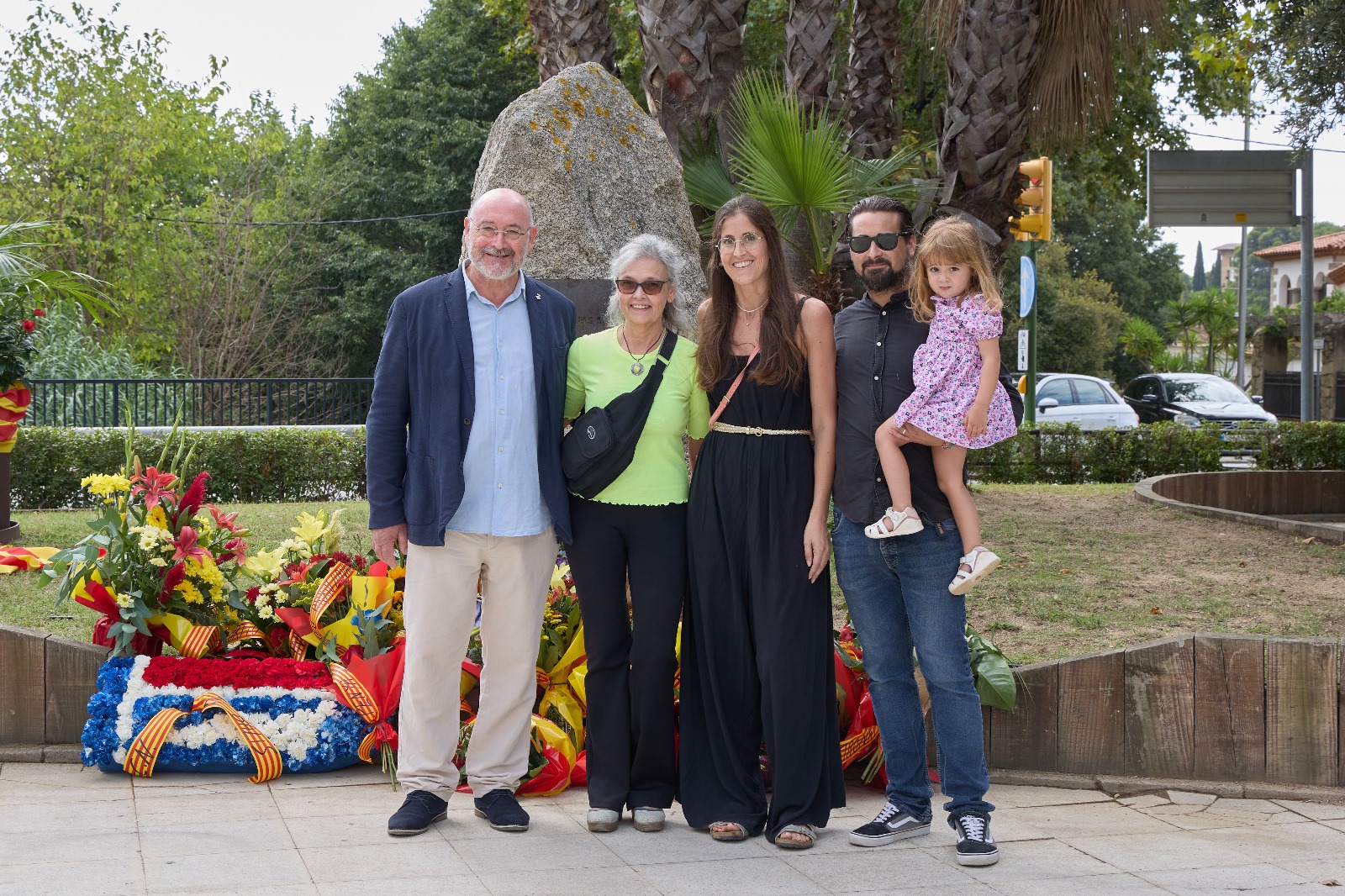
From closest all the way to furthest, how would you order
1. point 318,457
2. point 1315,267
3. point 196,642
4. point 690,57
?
point 196,642 < point 690,57 < point 318,457 < point 1315,267

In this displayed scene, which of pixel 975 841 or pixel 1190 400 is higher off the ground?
pixel 1190 400

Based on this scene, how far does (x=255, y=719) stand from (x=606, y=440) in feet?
5.83

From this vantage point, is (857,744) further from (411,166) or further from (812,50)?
(411,166)

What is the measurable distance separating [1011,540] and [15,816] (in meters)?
6.61

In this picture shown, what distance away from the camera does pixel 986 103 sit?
9.49 m

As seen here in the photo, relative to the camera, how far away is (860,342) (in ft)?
13.0

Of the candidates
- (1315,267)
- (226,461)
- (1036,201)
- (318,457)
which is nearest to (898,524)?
(318,457)

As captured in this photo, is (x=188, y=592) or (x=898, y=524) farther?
(x=188, y=592)

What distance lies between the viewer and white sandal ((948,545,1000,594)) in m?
3.68

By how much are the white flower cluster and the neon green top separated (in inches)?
56.7

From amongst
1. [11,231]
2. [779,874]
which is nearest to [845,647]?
[779,874]

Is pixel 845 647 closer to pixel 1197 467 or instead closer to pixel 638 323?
pixel 638 323

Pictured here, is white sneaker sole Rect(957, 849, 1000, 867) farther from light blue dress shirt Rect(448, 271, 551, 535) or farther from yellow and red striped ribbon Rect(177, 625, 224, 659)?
yellow and red striped ribbon Rect(177, 625, 224, 659)

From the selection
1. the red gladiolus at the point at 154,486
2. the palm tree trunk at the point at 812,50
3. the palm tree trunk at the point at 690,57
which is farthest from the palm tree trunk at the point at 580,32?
the red gladiolus at the point at 154,486
